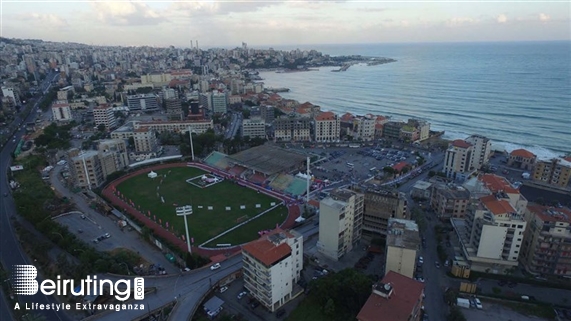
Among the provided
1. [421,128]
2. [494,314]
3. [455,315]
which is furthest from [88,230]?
[421,128]

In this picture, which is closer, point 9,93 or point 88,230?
point 88,230

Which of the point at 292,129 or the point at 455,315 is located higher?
the point at 292,129

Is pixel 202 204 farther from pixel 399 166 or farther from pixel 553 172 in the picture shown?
pixel 553 172

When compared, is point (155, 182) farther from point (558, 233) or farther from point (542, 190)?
point (542, 190)

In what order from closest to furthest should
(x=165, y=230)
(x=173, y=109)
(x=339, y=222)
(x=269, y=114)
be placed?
1. (x=339, y=222)
2. (x=165, y=230)
3. (x=269, y=114)
4. (x=173, y=109)

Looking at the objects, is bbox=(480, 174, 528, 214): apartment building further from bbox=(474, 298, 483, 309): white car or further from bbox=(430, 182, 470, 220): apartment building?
bbox=(474, 298, 483, 309): white car

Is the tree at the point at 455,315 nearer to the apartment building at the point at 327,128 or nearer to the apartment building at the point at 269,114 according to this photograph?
the apartment building at the point at 327,128

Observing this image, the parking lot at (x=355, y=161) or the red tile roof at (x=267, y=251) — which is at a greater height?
the red tile roof at (x=267, y=251)

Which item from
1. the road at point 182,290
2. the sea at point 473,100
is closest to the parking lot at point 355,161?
the sea at point 473,100
